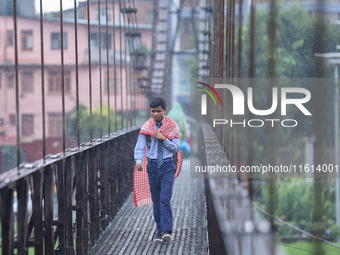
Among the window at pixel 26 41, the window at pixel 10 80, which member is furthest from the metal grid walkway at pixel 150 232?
the window at pixel 10 80

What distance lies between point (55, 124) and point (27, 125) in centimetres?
619

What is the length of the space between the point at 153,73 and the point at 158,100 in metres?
15.0

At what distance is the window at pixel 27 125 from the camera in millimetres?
32491

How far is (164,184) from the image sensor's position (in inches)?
157

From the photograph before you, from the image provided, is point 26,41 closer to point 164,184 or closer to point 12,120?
point 12,120

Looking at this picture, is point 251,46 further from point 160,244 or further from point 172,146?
point 160,244

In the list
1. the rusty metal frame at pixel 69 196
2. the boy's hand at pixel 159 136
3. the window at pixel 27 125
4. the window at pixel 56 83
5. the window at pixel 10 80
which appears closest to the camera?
the rusty metal frame at pixel 69 196

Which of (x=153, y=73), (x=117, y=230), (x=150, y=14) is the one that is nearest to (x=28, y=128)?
(x=150, y=14)

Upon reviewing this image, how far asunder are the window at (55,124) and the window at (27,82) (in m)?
2.07

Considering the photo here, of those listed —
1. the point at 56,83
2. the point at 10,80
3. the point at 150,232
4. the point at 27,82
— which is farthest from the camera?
the point at 10,80

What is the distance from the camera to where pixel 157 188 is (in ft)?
13.5

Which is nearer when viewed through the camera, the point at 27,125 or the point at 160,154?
the point at 160,154

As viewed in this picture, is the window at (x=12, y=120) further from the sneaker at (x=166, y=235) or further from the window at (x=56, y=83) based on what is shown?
the sneaker at (x=166, y=235)

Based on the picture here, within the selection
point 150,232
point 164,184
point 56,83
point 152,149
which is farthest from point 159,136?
point 56,83
